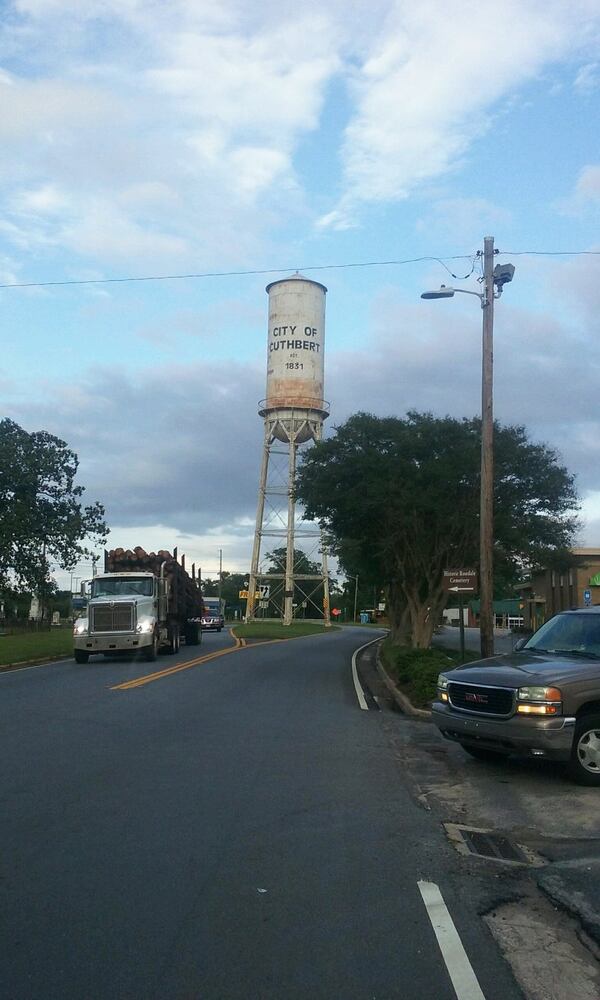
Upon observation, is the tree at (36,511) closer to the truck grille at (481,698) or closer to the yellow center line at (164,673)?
the yellow center line at (164,673)

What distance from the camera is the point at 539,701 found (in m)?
9.34

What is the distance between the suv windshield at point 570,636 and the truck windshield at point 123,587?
1827cm

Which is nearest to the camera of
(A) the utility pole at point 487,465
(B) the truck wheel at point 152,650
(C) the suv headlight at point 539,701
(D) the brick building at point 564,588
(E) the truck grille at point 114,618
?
(C) the suv headlight at point 539,701

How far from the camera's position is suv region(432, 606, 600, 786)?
929cm

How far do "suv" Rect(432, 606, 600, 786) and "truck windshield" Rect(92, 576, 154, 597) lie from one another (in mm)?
18797

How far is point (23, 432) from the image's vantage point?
4288 centimetres

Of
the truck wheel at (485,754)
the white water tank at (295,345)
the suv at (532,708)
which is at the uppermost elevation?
the white water tank at (295,345)

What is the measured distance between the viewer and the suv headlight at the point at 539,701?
9281 mm

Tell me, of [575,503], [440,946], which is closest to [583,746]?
[440,946]

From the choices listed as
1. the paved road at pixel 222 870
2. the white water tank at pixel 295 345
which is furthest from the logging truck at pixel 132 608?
the white water tank at pixel 295 345

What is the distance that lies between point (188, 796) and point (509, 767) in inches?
154

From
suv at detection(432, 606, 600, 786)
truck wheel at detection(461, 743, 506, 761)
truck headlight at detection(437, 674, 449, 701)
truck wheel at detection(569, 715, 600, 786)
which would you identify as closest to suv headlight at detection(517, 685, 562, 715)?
suv at detection(432, 606, 600, 786)

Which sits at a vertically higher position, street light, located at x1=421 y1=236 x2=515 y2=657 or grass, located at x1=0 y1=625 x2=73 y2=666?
street light, located at x1=421 y1=236 x2=515 y2=657

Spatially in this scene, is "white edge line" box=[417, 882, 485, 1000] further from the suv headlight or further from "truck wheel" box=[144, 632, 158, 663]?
"truck wheel" box=[144, 632, 158, 663]
